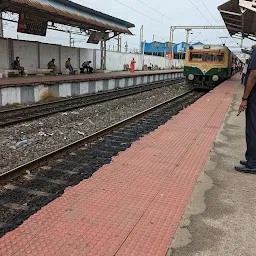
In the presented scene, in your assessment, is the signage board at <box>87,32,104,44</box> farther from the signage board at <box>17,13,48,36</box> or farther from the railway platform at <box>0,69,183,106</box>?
the signage board at <box>17,13,48,36</box>

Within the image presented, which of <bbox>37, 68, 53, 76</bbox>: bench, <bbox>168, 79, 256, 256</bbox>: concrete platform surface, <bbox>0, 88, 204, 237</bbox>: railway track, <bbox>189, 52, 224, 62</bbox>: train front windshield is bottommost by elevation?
<bbox>0, 88, 204, 237</bbox>: railway track

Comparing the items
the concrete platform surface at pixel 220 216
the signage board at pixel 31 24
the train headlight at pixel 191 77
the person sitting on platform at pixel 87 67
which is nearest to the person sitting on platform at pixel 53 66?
the signage board at pixel 31 24

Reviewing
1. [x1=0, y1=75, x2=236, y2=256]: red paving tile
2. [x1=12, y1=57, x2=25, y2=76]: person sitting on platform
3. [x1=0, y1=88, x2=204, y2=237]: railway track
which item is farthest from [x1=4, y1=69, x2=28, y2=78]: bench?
[x1=0, y1=75, x2=236, y2=256]: red paving tile

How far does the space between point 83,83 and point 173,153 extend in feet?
42.8

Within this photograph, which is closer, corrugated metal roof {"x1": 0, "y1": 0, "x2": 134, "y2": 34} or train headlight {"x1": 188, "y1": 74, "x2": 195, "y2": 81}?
corrugated metal roof {"x1": 0, "y1": 0, "x2": 134, "y2": 34}

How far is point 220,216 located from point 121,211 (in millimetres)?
984

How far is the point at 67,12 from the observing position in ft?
60.8

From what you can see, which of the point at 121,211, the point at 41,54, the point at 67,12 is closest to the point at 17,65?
the point at 41,54

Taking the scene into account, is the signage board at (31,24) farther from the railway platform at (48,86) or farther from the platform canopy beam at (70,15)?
the railway platform at (48,86)

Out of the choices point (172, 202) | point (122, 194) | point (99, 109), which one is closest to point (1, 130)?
point (99, 109)

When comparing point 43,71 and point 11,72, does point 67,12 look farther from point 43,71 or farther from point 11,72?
point 11,72

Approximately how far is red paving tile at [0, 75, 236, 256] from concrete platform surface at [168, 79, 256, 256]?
0.11 m

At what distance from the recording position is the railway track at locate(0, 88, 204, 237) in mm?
3598

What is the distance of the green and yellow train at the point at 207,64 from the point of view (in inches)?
731
